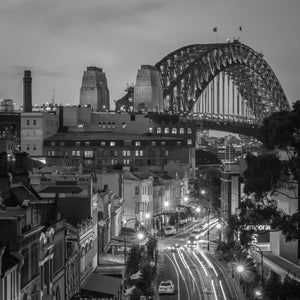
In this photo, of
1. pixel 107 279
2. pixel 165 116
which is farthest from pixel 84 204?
pixel 165 116

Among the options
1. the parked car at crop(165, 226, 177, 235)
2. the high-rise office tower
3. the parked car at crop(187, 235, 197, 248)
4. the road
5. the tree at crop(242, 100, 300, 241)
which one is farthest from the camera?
the high-rise office tower

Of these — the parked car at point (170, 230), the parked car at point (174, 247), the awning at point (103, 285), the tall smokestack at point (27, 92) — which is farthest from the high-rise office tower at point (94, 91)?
the awning at point (103, 285)

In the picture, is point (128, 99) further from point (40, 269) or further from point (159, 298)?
point (40, 269)

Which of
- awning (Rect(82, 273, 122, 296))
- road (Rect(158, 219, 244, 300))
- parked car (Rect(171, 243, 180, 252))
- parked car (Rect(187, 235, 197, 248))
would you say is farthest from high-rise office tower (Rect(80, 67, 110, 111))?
awning (Rect(82, 273, 122, 296))

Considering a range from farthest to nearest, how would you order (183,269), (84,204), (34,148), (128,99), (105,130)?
1. (128,99)
2. (105,130)
3. (34,148)
4. (183,269)
5. (84,204)

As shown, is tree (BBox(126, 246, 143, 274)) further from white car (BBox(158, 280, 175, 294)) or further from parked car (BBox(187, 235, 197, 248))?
parked car (BBox(187, 235, 197, 248))

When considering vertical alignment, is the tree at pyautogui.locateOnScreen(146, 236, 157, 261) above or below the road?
above

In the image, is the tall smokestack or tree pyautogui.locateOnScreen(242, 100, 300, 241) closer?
tree pyautogui.locateOnScreen(242, 100, 300, 241)
